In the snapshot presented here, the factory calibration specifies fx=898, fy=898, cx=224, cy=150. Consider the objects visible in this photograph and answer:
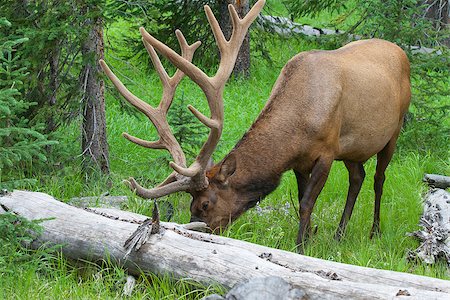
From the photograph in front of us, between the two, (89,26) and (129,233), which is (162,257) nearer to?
(129,233)

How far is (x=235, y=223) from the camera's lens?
8.45m

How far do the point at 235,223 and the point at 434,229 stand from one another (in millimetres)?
1831

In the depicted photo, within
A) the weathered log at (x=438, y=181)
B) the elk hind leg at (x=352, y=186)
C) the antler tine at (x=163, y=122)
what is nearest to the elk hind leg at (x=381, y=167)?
the elk hind leg at (x=352, y=186)

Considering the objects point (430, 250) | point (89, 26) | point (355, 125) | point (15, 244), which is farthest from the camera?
point (89, 26)

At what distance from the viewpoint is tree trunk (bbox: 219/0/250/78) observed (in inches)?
539

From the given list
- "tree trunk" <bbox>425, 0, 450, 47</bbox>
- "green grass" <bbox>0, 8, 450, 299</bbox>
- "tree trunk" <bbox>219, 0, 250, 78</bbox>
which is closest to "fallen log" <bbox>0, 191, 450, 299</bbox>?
"green grass" <bbox>0, 8, 450, 299</bbox>

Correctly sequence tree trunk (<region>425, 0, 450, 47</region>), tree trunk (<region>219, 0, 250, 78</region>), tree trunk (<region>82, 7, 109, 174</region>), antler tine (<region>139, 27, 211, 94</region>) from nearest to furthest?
1. antler tine (<region>139, 27, 211, 94</region>)
2. tree trunk (<region>82, 7, 109, 174</region>)
3. tree trunk (<region>219, 0, 250, 78</region>)
4. tree trunk (<region>425, 0, 450, 47</region>)

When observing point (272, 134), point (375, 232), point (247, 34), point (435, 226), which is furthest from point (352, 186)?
point (247, 34)

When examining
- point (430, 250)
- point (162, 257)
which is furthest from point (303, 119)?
point (162, 257)

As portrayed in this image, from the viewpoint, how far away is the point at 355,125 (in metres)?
8.33

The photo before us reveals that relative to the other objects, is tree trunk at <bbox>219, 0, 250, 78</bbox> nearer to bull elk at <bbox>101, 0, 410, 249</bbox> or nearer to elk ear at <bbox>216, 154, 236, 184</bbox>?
Result: bull elk at <bbox>101, 0, 410, 249</bbox>

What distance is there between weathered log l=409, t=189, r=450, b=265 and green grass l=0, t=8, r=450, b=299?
0.13m

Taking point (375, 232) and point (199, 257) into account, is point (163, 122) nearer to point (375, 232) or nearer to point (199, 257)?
point (199, 257)

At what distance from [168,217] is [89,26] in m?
2.10
